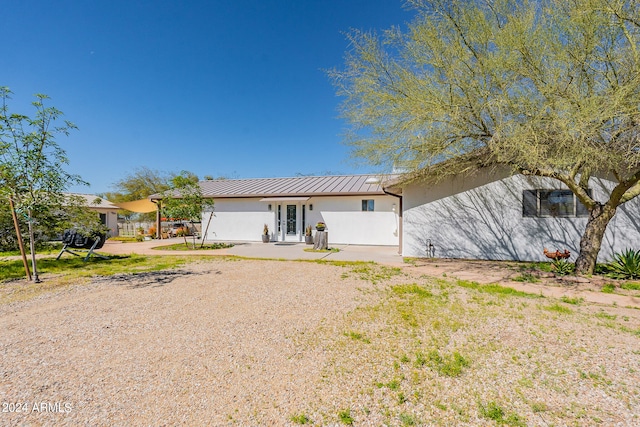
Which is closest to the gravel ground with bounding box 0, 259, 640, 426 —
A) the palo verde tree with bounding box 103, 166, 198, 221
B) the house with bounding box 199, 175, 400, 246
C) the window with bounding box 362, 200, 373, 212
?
the house with bounding box 199, 175, 400, 246

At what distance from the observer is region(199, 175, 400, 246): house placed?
15789 mm

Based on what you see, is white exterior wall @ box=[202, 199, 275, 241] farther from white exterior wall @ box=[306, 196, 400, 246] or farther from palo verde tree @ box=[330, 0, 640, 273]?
palo verde tree @ box=[330, 0, 640, 273]

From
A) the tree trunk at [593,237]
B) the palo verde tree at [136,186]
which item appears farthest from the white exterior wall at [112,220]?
the tree trunk at [593,237]

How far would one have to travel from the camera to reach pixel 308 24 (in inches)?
497

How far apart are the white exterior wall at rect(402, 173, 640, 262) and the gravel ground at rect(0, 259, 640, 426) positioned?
558 centimetres

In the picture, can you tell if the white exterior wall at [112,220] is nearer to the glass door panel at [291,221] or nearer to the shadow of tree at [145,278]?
the glass door panel at [291,221]

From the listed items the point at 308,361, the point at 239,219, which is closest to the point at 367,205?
the point at 239,219

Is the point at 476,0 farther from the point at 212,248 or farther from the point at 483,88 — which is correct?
the point at 212,248

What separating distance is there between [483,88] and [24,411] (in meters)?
9.05

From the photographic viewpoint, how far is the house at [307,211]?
15.8 m

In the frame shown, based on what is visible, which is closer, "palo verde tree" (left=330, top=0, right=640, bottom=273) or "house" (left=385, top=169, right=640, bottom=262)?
"palo verde tree" (left=330, top=0, right=640, bottom=273)

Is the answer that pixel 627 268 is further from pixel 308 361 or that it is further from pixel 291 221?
pixel 291 221

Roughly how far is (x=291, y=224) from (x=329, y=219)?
2.51m

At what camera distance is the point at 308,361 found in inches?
134
